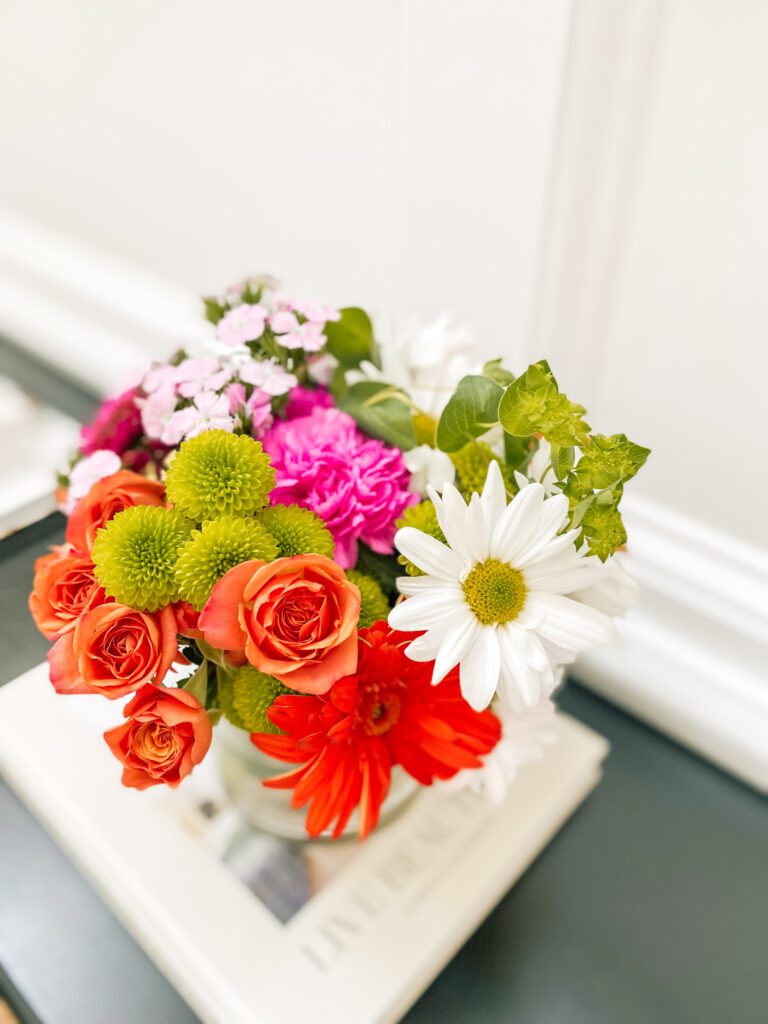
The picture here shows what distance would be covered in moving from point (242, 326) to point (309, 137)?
1.15ft

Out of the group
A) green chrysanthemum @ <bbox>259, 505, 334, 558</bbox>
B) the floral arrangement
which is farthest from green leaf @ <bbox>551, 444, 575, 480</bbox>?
green chrysanthemum @ <bbox>259, 505, 334, 558</bbox>

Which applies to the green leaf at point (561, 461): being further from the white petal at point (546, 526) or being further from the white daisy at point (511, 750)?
the white daisy at point (511, 750)

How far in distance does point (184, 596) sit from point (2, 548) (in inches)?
17.6

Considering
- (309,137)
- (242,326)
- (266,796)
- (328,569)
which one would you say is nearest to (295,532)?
(328,569)

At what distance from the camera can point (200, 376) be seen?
1.38ft

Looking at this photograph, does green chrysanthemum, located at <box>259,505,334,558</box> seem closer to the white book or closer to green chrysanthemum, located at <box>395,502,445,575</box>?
green chrysanthemum, located at <box>395,502,445,575</box>

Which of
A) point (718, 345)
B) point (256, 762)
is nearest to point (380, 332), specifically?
point (718, 345)

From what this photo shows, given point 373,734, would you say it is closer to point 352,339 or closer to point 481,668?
point 481,668

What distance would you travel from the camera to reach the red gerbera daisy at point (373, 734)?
1.15ft

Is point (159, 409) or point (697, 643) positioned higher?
point (697, 643)

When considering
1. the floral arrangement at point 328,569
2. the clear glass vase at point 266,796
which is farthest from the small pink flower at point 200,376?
the clear glass vase at point 266,796

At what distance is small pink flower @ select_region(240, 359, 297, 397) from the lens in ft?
1.35

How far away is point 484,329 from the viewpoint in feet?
2.15

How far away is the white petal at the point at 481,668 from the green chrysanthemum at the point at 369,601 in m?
0.06
